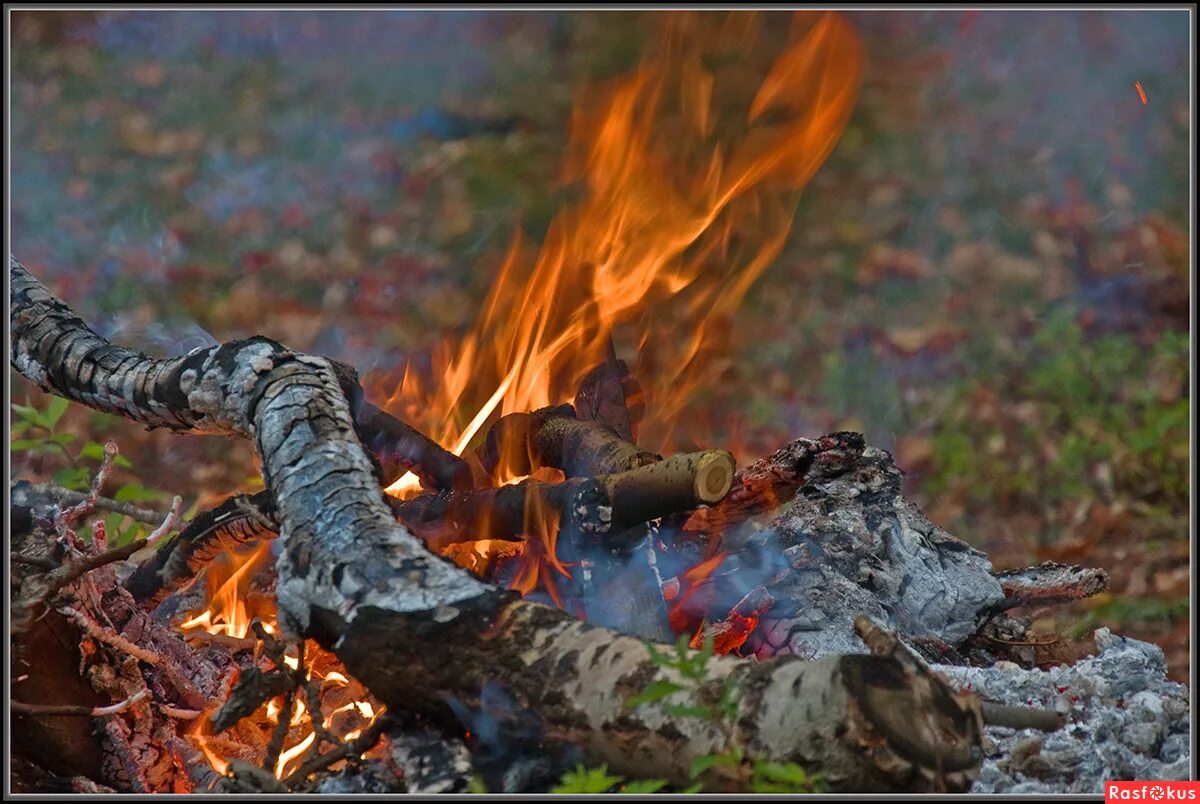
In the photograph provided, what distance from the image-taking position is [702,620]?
2.70 m

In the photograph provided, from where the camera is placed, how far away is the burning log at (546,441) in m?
2.80

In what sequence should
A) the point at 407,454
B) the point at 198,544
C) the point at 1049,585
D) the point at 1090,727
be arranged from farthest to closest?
the point at 1049,585 < the point at 407,454 < the point at 198,544 < the point at 1090,727

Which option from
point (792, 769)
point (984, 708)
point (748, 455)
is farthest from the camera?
point (748, 455)

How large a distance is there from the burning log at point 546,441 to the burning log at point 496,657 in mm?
711

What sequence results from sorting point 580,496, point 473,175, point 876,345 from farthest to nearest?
1. point 473,175
2. point 876,345
3. point 580,496

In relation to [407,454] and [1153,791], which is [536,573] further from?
[1153,791]

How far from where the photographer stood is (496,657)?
175 centimetres

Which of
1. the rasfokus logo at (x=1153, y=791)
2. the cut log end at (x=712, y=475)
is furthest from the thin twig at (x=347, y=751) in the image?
the rasfokus logo at (x=1153, y=791)

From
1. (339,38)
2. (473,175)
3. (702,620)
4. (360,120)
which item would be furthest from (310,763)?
(339,38)

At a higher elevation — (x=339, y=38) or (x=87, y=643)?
(x=339, y=38)

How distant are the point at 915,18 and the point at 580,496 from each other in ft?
18.9

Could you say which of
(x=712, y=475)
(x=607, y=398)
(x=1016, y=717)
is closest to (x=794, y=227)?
(x=607, y=398)

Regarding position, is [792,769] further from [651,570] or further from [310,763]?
[651,570]

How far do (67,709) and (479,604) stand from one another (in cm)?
104
